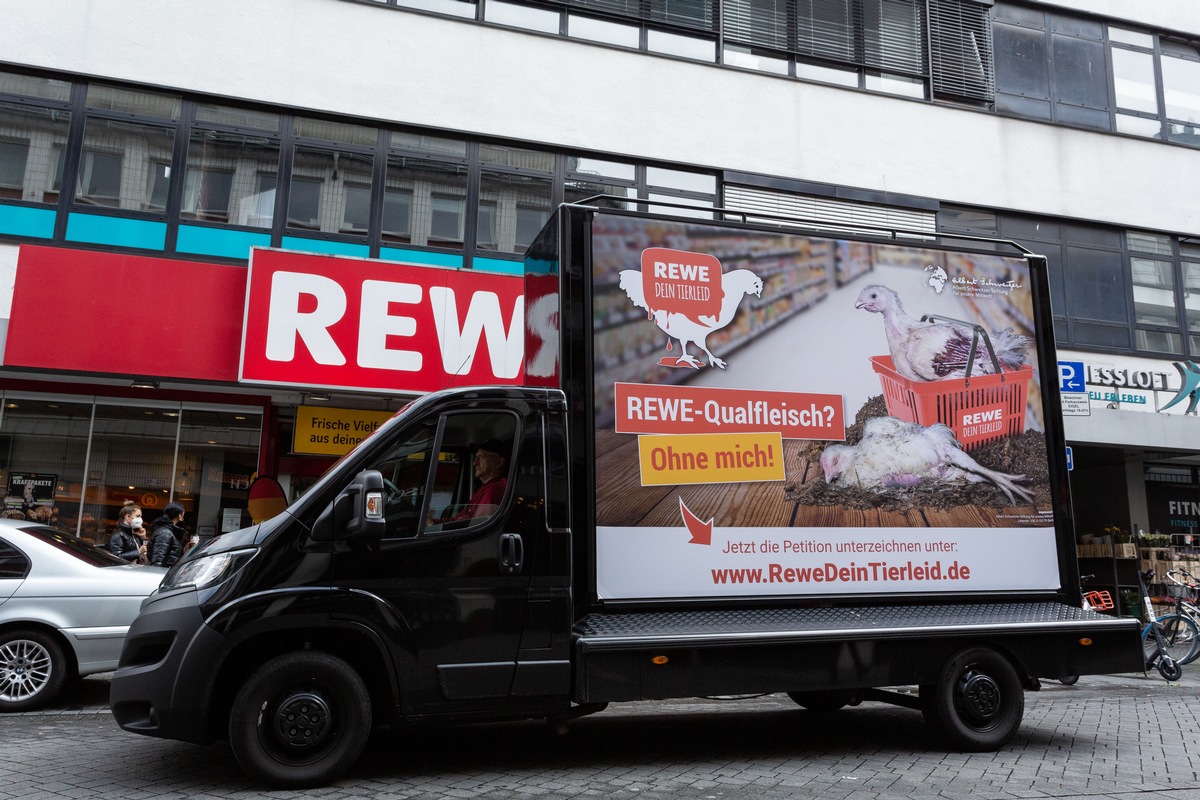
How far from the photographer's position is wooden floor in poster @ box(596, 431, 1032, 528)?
20.0 ft

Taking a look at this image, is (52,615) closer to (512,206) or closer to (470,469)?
(470,469)

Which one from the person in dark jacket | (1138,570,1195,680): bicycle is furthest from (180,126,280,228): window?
(1138,570,1195,680): bicycle

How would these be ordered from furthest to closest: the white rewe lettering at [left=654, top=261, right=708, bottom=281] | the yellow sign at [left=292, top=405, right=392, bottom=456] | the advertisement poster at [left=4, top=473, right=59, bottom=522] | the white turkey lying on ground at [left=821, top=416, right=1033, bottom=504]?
the yellow sign at [left=292, top=405, right=392, bottom=456] → the advertisement poster at [left=4, top=473, right=59, bottom=522] → the white turkey lying on ground at [left=821, top=416, right=1033, bottom=504] → the white rewe lettering at [left=654, top=261, right=708, bottom=281]

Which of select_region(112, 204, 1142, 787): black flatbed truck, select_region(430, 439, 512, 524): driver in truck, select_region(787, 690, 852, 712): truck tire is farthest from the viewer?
select_region(787, 690, 852, 712): truck tire

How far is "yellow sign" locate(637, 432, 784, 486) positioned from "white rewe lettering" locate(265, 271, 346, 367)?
7602 millimetres

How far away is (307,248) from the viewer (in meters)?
13.6

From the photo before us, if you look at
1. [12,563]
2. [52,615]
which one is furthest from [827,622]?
[12,563]

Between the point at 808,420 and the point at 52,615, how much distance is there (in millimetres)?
6401

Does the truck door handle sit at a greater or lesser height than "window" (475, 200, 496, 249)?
lesser

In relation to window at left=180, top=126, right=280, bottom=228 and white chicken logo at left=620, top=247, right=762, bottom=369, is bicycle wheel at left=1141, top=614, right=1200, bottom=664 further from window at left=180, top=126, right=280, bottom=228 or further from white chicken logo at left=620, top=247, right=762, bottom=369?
window at left=180, top=126, right=280, bottom=228

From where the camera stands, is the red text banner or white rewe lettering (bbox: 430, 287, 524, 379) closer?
the red text banner

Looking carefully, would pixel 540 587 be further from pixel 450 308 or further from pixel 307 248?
pixel 307 248

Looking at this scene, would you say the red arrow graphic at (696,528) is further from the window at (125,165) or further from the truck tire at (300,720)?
the window at (125,165)

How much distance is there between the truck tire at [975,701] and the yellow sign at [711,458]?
1854 mm
